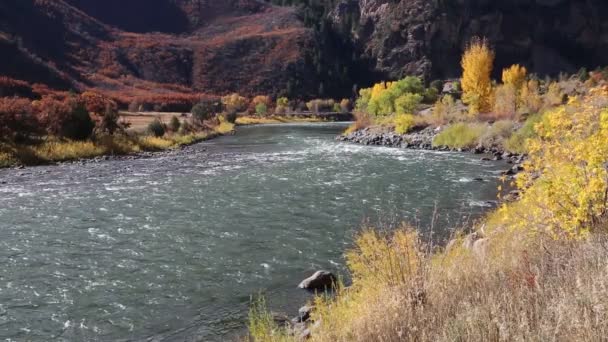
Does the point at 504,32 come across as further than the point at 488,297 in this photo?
Yes

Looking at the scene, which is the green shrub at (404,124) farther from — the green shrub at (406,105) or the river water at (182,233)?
the river water at (182,233)

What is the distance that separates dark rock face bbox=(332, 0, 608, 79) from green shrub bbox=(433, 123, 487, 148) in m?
143

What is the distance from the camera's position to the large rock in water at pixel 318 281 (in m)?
11.4

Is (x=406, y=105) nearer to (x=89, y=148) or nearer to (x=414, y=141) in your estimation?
(x=414, y=141)

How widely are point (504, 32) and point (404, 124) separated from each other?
155691 millimetres

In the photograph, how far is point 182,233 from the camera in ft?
54.2

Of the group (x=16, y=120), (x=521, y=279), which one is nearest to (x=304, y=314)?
(x=521, y=279)

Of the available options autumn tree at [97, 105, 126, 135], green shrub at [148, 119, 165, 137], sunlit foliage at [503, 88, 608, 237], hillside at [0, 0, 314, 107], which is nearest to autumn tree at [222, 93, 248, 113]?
hillside at [0, 0, 314, 107]

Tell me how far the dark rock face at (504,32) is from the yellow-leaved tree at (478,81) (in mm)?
126847

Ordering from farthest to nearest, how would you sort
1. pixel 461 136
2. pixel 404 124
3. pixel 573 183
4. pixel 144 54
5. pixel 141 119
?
pixel 144 54 < pixel 141 119 < pixel 404 124 < pixel 461 136 < pixel 573 183

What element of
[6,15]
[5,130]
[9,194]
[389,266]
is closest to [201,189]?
[9,194]

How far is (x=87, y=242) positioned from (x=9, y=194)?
1105 cm

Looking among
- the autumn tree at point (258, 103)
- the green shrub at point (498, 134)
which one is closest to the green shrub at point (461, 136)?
the green shrub at point (498, 134)

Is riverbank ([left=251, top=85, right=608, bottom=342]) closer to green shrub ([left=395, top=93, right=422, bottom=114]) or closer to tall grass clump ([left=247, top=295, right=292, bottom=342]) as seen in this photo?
tall grass clump ([left=247, top=295, right=292, bottom=342])
